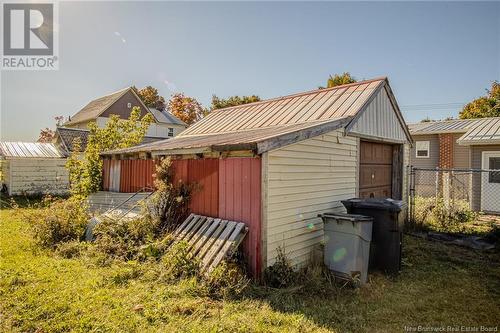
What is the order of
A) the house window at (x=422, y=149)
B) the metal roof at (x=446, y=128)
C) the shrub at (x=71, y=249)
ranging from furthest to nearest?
the house window at (x=422, y=149)
the metal roof at (x=446, y=128)
the shrub at (x=71, y=249)

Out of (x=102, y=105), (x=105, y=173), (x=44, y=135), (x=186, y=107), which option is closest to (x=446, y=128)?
(x=105, y=173)

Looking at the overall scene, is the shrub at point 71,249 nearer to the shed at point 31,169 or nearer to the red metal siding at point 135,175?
the red metal siding at point 135,175

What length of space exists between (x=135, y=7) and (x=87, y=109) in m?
28.2

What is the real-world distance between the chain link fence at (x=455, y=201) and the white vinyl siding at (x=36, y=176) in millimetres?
17085

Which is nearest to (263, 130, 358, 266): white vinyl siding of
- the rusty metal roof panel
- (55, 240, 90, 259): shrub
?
the rusty metal roof panel

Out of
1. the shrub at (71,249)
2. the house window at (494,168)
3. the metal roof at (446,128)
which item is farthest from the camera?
the metal roof at (446,128)

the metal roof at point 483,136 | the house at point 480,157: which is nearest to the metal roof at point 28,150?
the house at point 480,157

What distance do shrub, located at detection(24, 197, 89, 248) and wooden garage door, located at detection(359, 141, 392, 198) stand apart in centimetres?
737

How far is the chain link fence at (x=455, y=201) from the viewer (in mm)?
9124

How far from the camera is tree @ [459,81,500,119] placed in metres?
28.4

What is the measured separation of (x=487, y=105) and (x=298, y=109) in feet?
103

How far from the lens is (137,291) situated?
14.6ft

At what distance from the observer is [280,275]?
486 centimetres

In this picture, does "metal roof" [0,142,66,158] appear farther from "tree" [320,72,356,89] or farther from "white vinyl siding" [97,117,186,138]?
"tree" [320,72,356,89]
